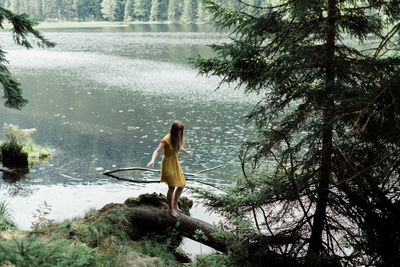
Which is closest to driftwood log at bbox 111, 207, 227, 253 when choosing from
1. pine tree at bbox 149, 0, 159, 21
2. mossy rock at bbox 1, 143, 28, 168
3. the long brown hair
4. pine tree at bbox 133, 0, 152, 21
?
the long brown hair

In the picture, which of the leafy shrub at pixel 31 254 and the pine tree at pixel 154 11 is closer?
the leafy shrub at pixel 31 254

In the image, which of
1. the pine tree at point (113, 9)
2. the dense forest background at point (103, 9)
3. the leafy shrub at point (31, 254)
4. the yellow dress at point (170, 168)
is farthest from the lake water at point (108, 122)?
the pine tree at point (113, 9)

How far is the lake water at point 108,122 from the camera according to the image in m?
11.1

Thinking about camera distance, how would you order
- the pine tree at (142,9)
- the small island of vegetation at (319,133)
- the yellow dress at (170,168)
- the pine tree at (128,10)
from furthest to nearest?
the pine tree at (128,10) < the pine tree at (142,9) < the yellow dress at (170,168) < the small island of vegetation at (319,133)

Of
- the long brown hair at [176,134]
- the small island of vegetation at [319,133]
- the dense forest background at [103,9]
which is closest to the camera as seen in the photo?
the small island of vegetation at [319,133]

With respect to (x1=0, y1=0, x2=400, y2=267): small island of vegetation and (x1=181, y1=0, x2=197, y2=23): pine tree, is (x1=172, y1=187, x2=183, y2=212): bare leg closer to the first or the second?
(x1=0, y1=0, x2=400, y2=267): small island of vegetation

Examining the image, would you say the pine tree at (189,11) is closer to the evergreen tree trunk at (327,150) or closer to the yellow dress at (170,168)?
the yellow dress at (170,168)

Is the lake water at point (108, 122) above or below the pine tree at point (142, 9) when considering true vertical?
below

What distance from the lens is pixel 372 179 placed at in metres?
3.60

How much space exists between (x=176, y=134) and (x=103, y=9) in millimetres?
94406

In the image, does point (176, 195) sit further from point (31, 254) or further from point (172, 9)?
Result: point (172, 9)

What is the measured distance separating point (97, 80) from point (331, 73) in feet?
86.4

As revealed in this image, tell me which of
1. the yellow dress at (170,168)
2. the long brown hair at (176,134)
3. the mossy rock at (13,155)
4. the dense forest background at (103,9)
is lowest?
the mossy rock at (13,155)

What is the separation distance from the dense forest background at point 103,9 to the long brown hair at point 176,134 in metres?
82.8
